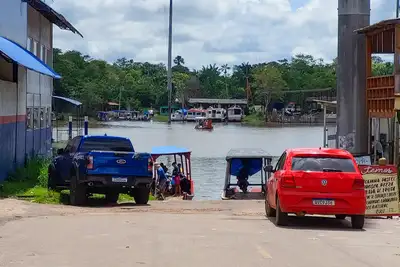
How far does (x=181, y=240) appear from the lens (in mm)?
12312

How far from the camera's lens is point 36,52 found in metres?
32.1

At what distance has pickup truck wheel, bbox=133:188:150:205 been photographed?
68.4 ft

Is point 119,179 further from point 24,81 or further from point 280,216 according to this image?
point 24,81

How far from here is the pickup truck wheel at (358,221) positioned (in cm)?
1531

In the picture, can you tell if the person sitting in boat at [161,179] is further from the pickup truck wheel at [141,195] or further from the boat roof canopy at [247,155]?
the pickup truck wheel at [141,195]

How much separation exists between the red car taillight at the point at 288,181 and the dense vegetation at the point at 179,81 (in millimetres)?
82472

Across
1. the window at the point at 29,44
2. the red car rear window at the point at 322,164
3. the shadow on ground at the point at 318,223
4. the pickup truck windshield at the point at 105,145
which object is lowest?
the shadow on ground at the point at 318,223

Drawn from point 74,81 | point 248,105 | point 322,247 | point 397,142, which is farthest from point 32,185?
point 248,105

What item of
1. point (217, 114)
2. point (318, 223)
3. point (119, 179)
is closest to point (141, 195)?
point (119, 179)

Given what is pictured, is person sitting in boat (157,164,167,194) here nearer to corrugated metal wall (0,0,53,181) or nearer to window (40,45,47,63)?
corrugated metal wall (0,0,53,181)

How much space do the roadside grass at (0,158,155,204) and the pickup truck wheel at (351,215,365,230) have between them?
29.8ft

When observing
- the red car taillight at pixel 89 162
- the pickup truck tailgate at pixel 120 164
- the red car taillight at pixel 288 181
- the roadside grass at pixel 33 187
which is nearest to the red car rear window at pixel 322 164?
the red car taillight at pixel 288 181

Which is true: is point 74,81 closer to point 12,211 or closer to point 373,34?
point 373,34

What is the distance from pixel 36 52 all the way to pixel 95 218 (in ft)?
57.7
